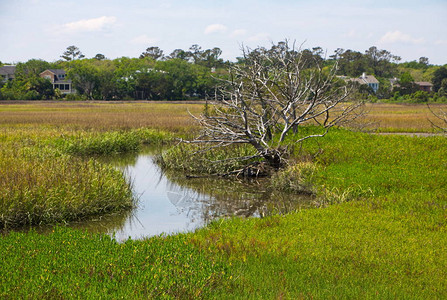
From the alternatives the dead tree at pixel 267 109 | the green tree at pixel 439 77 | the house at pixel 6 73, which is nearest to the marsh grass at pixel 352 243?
the dead tree at pixel 267 109

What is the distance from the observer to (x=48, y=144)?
2234 centimetres

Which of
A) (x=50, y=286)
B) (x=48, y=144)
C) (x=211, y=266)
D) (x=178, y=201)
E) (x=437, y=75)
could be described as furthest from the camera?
(x=437, y=75)

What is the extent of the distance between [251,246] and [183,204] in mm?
7253

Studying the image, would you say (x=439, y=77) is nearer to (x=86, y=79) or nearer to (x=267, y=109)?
(x=86, y=79)

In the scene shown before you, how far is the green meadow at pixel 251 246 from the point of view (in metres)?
6.18

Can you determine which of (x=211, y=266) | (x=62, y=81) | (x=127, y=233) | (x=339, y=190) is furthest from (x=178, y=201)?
(x=62, y=81)

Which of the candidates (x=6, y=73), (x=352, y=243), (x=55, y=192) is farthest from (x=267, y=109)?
(x=6, y=73)

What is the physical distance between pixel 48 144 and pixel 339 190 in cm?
1442

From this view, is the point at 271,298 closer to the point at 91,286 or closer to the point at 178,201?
the point at 91,286

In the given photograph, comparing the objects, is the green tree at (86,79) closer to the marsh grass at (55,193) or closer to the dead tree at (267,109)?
the dead tree at (267,109)

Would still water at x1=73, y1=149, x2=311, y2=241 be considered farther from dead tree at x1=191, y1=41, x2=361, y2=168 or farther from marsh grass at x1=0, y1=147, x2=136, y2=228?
dead tree at x1=191, y1=41, x2=361, y2=168

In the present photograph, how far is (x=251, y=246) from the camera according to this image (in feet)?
26.5

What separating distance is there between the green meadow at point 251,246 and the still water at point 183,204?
744 millimetres

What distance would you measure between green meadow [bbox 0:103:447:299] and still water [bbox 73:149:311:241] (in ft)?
2.44
